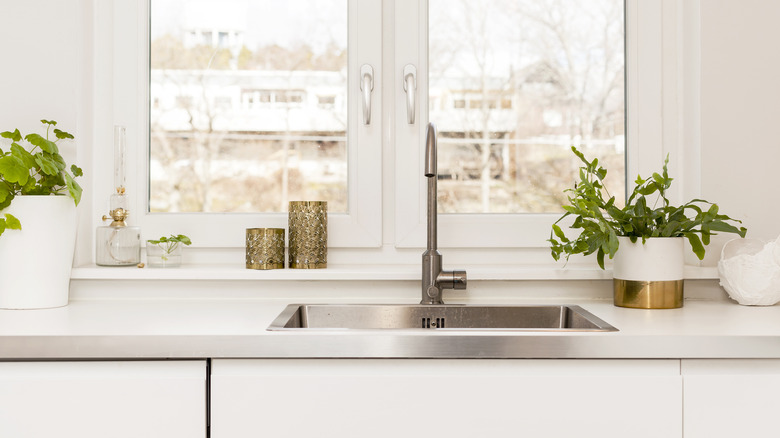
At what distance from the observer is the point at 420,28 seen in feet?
6.05

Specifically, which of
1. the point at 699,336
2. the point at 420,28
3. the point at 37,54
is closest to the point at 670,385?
the point at 699,336

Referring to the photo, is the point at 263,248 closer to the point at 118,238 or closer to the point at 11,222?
the point at 118,238

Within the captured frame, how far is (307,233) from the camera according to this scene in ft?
5.61

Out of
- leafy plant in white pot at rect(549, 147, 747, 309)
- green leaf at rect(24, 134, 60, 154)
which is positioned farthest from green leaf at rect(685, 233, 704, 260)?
green leaf at rect(24, 134, 60, 154)

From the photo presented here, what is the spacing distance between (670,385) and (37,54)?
1703 millimetres

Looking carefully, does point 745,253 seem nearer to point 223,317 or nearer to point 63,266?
point 223,317

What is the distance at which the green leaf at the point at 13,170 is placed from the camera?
1.41 metres

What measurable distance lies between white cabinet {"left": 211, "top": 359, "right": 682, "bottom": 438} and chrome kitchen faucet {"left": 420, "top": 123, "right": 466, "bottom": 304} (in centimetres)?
42

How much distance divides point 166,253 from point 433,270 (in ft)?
2.34

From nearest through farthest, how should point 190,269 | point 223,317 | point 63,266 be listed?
point 223,317
point 63,266
point 190,269

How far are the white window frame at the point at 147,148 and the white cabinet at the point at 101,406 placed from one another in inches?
26.8

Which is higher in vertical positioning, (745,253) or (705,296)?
(745,253)


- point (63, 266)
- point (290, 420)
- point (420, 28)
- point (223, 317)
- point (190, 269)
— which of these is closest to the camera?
point (290, 420)

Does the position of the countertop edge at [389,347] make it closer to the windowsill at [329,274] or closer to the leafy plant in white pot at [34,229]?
the leafy plant in white pot at [34,229]
